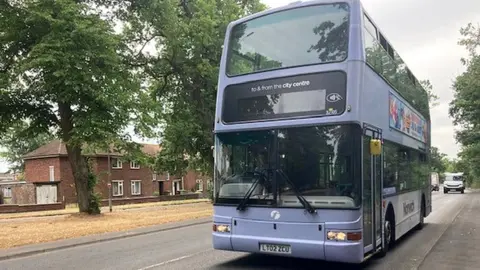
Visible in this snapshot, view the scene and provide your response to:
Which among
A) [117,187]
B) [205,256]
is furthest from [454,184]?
[205,256]

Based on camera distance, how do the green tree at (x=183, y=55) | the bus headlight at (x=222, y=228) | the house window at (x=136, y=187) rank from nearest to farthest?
the bus headlight at (x=222, y=228), the green tree at (x=183, y=55), the house window at (x=136, y=187)

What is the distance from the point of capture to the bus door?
767 cm

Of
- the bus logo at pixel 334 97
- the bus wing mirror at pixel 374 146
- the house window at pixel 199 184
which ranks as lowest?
the house window at pixel 199 184

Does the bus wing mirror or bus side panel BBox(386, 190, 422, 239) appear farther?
bus side panel BBox(386, 190, 422, 239)

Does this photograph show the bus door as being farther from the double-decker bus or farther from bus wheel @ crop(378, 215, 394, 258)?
bus wheel @ crop(378, 215, 394, 258)

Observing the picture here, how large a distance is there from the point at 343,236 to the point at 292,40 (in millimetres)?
3364

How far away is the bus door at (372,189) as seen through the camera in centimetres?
767

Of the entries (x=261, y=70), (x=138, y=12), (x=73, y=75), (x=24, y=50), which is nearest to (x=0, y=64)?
(x=24, y=50)

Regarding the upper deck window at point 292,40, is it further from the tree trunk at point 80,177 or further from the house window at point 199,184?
the house window at point 199,184

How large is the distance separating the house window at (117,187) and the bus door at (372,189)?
46.9m

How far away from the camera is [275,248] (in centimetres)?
768

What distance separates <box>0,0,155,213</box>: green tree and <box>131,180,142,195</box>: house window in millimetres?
32435

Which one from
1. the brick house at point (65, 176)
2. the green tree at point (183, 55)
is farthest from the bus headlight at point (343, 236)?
the brick house at point (65, 176)

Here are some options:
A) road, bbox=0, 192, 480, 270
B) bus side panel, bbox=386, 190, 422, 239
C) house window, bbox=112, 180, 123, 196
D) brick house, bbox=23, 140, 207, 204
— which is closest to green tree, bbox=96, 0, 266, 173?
brick house, bbox=23, 140, 207, 204
